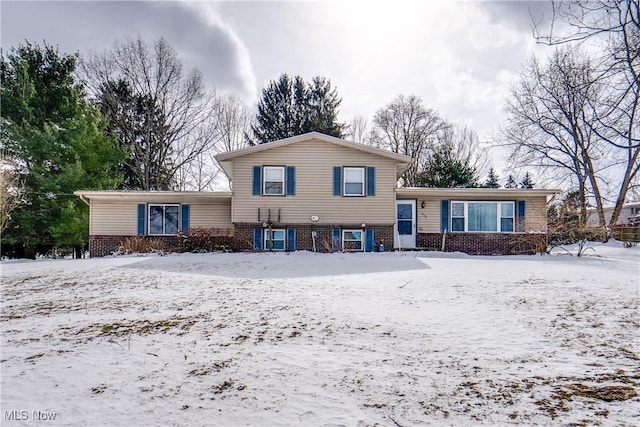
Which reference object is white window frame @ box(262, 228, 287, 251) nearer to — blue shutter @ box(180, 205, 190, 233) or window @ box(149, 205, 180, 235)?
blue shutter @ box(180, 205, 190, 233)

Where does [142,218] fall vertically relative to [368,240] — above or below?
above

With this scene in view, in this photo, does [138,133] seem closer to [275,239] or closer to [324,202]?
[275,239]

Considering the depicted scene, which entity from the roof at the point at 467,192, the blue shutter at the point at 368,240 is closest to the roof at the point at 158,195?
the blue shutter at the point at 368,240

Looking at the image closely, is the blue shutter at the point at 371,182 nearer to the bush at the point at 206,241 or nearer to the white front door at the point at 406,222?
the white front door at the point at 406,222

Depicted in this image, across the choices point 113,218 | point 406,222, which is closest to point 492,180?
point 406,222

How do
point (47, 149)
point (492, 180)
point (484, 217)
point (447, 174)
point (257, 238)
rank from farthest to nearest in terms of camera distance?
point (492, 180) → point (447, 174) → point (47, 149) → point (484, 217) → point (257, 238)

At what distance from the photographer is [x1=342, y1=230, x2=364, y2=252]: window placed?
1396 centimetres

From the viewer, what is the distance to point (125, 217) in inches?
585

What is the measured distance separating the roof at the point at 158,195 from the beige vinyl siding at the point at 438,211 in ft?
27.4

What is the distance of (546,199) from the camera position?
1508 cm

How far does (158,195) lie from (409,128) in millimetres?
20992

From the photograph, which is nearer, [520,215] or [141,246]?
[141,246]

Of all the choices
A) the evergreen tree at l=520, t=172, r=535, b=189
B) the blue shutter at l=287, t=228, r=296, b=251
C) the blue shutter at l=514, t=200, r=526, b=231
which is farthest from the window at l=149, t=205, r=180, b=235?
the evergreen tree at l=520, t=172, r=535, b=189

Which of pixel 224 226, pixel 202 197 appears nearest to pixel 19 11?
pixel 202 197
